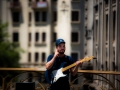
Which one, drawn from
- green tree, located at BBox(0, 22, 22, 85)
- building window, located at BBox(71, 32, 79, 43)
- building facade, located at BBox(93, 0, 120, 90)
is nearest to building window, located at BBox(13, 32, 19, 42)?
green tree, located at BBox(0, 22, 22, 85)

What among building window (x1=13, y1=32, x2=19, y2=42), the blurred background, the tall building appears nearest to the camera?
the blurred background

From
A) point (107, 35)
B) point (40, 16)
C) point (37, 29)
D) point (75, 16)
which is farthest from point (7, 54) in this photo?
point (107, 35)

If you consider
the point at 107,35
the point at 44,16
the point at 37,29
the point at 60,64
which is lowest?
the point at 60,64

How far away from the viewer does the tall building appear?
36.7 metres

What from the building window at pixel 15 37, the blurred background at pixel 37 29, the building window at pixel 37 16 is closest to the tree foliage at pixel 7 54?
the blurred background at pixel 37 29

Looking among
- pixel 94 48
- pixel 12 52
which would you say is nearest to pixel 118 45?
pixel 94 48

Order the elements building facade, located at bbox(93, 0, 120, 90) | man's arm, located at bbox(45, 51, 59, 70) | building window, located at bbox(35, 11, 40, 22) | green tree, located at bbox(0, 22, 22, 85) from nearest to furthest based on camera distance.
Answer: man's arm, located at bbox(45, 51, 59, 70) < building facade, located at bbox(93, 0, 120, 90) < green tree, located at bbox(0, 22, 22, 85) < building window, located at bbox(35, 11, 40, 22)

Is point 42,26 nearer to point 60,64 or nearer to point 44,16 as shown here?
point 44,16

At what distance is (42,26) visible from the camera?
125 feet

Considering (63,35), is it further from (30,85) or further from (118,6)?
(30,85)

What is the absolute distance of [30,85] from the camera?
6.55m

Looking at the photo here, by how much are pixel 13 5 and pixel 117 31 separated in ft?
95.0

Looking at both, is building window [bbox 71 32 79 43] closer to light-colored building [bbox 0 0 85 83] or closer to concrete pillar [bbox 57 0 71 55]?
light-colored building [bbox 0 0 85 83]

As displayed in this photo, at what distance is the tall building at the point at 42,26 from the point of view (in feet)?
120
